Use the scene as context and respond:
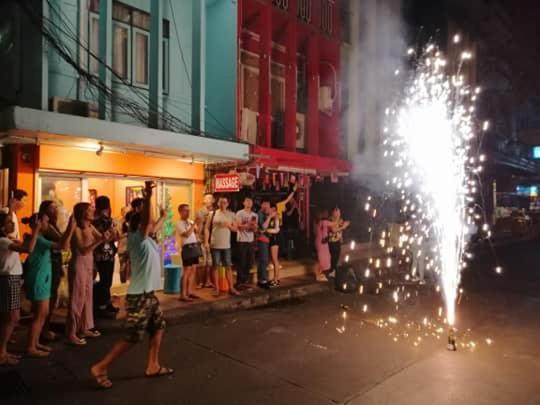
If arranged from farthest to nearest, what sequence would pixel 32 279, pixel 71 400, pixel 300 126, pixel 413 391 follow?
pixel 300 126
pixel 32 279
pixel 413 391
pixel 71 400

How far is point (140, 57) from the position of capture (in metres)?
8.92

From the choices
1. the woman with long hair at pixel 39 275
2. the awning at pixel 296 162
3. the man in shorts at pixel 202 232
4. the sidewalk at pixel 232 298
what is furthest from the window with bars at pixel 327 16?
the woman with long hair at pixel 39 275

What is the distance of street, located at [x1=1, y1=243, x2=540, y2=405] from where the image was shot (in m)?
4.03

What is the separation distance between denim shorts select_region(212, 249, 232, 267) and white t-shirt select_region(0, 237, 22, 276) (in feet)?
12.4

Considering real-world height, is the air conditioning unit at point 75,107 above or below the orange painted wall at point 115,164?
above

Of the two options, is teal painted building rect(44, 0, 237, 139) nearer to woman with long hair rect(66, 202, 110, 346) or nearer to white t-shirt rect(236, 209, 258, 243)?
white t-shirt rect(236, 209, 258, 243)

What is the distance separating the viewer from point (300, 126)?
12812 millimetres

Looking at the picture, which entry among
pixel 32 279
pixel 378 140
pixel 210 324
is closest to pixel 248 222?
pixel 210 324

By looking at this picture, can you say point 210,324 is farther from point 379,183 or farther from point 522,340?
point 379,183

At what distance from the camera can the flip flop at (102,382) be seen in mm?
4031

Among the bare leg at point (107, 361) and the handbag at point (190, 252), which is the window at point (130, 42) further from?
the bare leg at point (107, 361)

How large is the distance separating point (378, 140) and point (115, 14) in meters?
9.76

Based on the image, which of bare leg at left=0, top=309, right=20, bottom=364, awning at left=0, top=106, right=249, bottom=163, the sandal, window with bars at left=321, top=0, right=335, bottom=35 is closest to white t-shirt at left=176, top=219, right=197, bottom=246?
awning at left=0, top=106, right=249, bottom=163

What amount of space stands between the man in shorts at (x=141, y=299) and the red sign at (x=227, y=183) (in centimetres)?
435
